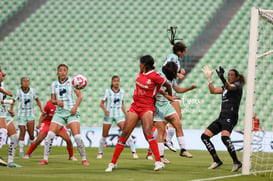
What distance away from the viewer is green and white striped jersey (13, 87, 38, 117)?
14.6 meters

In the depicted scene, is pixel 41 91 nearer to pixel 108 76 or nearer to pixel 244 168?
pixel 108 76

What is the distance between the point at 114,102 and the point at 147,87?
5.81 meters

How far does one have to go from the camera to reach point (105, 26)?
84.1 feet

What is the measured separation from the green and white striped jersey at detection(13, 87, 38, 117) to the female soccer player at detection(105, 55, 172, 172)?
261 inches

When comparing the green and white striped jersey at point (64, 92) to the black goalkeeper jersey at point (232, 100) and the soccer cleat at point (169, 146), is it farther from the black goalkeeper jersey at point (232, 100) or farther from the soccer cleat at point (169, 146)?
the black goalkeeper jersey at point (232, 100)

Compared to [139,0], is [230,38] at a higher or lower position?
lower

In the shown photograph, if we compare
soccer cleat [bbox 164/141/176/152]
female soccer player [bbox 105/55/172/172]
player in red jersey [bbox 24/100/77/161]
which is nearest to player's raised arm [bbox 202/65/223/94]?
female soccer player [bbox 105/55/172/172]

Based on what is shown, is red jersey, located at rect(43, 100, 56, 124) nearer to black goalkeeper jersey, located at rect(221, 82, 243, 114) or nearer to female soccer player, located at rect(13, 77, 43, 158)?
female soccer player, located at rect(13, 77, 43, 158)

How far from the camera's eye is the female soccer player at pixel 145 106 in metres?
8.40

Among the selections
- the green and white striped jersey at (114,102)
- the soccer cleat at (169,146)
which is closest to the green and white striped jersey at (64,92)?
the soccer cleat at (169,146)

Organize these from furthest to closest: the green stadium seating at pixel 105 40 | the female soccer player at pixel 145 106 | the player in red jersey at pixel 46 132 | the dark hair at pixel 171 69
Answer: the green stadium seating at pixel 105 40
the player in red jersey at pixel 46 132
the dark hair at pixel 171 69
the female soccer player at pixel 145 106

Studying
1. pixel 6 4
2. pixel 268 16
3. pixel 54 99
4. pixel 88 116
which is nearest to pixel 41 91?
pixel 88 116

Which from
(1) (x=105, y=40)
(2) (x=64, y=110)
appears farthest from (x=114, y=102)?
(1) (x=105, y=40)

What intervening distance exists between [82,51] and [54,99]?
14.6 meters
